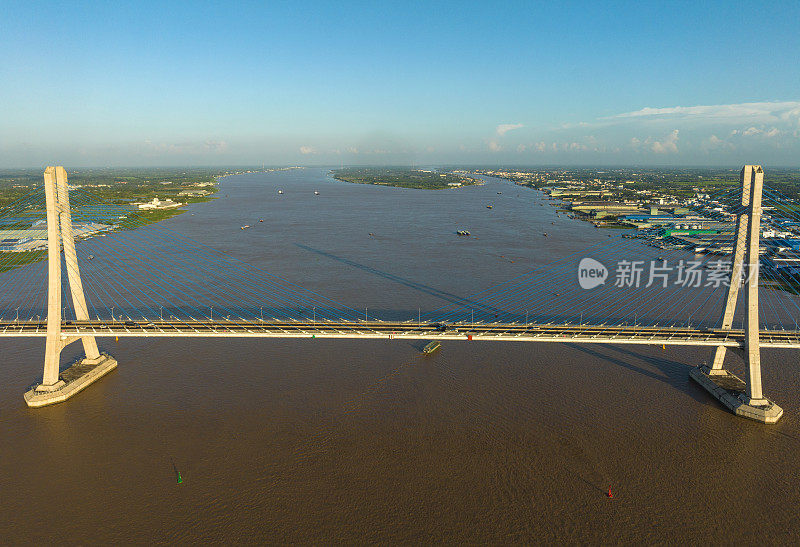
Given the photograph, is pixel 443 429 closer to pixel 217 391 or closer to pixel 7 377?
pixel 217 391

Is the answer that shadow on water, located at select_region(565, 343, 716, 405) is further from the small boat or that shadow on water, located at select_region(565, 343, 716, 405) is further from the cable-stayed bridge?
the small boat

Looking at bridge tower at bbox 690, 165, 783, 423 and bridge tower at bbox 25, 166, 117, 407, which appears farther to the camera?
bridge tower at bbox 25, 166, 117, 407

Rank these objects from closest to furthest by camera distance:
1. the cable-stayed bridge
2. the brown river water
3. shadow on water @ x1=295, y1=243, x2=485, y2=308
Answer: the brown river water → the cable-stayed bridge → shadow on water @ x1=295, y1=243, x2=485, y2=308

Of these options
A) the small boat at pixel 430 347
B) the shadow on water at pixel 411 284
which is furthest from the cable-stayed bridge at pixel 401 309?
the small boat at pixel 430 347

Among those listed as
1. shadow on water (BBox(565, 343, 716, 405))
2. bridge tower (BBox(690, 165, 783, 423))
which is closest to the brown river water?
shadow on water (BBox(565, 343, 716, 405))

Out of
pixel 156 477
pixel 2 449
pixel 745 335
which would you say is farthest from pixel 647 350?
pixel 2 449

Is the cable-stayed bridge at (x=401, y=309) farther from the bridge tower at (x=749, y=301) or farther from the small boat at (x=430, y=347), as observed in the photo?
the small boat at (x=430, y=347)
